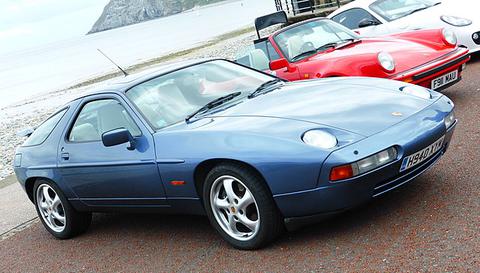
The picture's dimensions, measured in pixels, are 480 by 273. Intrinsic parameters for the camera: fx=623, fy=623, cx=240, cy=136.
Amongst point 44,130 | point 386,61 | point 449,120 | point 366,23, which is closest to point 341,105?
point 449,120

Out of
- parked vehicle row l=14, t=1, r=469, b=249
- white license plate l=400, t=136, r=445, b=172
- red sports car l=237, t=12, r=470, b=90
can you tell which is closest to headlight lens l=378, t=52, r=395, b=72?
red sports car l=237, t=12, r=470, b=90

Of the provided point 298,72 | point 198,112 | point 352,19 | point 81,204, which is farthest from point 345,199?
point 352,19

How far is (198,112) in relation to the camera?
4.84 meters

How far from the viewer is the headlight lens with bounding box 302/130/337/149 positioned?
3883mm

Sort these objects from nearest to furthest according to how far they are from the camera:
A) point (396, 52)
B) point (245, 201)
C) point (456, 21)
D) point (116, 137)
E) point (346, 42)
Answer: point (245, 201) < point (116, 137) < point (396, 52) < point (346, 42) < point (456, 21)

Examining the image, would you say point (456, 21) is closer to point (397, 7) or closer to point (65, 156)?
point (397, 7)

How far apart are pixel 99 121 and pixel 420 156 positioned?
268cm

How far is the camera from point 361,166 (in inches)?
150

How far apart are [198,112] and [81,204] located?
1.46m

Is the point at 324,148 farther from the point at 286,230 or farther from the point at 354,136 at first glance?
the point at 286,230

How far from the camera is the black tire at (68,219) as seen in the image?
5.62 meters

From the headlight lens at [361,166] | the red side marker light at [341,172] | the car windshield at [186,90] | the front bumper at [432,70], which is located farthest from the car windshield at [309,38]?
the red side marker light at [341,172]

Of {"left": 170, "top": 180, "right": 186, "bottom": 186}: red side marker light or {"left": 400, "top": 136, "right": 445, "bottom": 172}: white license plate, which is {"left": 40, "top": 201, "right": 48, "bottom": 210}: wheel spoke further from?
{"left": 400, "top": 136, "right": 445, "bottom": 172}: white license plate

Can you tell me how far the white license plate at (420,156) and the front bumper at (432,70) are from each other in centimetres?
260
